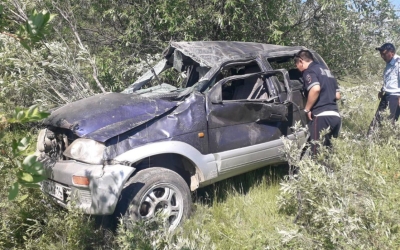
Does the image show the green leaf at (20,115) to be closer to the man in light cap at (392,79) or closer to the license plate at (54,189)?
the license plate at (54,189)

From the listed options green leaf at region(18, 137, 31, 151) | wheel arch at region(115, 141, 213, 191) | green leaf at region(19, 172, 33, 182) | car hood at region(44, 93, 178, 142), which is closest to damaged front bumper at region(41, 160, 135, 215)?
wheel arch at region(115, 141, 213, 191)

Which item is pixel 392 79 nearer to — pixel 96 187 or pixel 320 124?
pixel 320 124

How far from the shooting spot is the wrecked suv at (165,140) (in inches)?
128

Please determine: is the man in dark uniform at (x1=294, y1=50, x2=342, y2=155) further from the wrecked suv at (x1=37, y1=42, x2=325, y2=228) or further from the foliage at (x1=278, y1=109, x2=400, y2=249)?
the foliage at (x1=278, y1=109, x2=400, y2=249)

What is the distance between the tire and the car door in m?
0.55

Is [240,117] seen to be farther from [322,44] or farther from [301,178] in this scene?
[322,44]

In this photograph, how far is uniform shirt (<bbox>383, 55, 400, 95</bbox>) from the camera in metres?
5.92

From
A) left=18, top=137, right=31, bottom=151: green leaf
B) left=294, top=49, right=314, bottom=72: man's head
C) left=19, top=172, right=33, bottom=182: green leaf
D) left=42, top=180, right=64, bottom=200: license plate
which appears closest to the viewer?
left=19, top=172, right=33, bottom=182: green leaf

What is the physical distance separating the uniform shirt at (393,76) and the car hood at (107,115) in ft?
13.3

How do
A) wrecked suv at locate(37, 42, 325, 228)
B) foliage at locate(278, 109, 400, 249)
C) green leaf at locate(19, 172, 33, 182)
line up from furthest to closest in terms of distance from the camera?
wrecked suv at locate(37, 42, 325, 228)
foliage at locate(278, 109, 400, 249)
green leaf at locate(19, 172, 33, 182)

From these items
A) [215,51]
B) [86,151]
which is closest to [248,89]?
[215,51]

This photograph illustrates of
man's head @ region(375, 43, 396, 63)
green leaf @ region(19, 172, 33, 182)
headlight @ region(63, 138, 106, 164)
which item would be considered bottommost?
headlight @ region(63, 138, 106, 164)

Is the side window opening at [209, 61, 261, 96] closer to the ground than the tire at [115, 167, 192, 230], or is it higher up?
higher up

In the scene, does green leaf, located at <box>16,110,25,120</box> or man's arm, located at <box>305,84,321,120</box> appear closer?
green leaf, located at <box>16,110,25,120</box>
